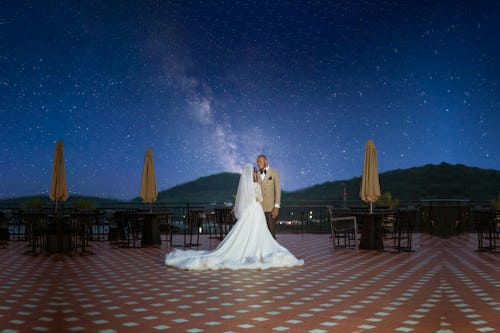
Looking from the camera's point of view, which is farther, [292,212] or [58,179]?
[292,212]

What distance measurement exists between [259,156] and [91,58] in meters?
11.4

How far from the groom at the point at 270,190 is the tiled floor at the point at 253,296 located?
1.06m

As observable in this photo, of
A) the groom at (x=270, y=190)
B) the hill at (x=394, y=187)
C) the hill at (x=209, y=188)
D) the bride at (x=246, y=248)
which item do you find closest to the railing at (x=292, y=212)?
the hill at (x=394, y=187)

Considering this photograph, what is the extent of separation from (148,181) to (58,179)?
8.02ft

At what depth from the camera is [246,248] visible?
889 centimetres

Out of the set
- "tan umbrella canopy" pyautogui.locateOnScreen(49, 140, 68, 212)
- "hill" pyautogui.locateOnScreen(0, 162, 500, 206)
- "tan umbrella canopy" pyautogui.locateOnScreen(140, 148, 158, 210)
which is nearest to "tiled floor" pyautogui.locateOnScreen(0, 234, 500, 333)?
"tan umbrella canopy" pyautogui.locateOnScreen(49, 140, 68, 212)

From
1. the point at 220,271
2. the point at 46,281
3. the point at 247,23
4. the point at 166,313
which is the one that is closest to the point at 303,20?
the point at 247,23

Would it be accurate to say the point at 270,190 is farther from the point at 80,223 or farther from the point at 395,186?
the point at 395,186

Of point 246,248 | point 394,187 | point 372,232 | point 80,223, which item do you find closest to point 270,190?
point 246,248

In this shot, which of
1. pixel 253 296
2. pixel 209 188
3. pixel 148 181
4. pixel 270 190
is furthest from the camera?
pixel 209 188

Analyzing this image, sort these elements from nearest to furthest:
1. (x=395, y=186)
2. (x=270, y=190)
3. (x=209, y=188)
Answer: (x=270, y=190)
(x=395, y=186)
(x=209, y=188)

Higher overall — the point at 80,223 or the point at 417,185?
the point at 417,185

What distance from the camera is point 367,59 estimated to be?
17.8m

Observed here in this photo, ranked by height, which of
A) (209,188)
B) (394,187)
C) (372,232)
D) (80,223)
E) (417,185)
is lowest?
(372,232)
